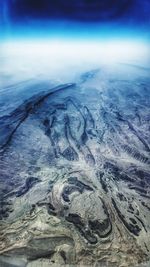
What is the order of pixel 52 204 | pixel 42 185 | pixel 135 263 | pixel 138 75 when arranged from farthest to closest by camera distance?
pixel 138 75 < pixel 42 185 < pixel 52 204 < pixel 135 263

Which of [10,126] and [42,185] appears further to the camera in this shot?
[10,126]

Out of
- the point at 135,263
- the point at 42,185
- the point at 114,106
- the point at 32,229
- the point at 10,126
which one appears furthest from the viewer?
the point at 114,106

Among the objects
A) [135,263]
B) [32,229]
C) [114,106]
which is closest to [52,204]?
[32,229]

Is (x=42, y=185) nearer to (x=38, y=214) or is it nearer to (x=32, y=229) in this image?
(x=38, y=214)

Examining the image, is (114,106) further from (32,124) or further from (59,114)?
(32,124)

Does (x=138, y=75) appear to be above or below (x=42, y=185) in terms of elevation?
above

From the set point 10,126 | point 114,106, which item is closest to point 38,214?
point 10,126
